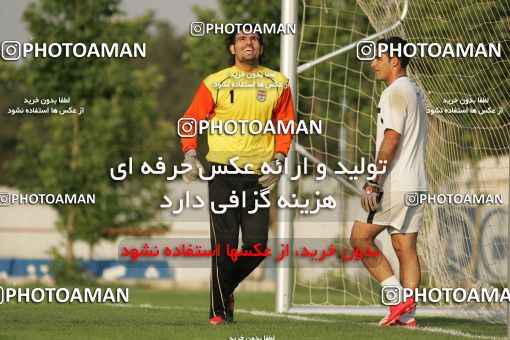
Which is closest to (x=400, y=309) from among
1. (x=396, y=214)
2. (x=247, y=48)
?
(x=396, y=214)

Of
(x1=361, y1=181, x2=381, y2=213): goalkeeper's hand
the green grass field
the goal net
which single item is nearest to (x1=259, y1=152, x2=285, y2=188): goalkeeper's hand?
(x1=361, y1=181, x2=381, y2=213): goalkeeper's hand

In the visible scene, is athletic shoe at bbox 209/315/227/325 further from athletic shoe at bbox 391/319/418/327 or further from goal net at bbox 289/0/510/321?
goal net at bbox 289/0/510/321

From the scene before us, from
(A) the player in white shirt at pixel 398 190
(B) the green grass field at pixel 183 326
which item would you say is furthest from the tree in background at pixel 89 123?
(A) the player in white shirt at pixel 398 190

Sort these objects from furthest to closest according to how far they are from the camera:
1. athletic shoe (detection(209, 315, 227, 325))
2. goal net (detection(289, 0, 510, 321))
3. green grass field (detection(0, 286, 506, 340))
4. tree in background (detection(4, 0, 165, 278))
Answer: tree in background (detection(4, 0, 165, 278))
goal net (detection(289, 0, 510, 321))
athletic shoe (detection(209, 315, 227, 325))
green grass field (detection(0, 286, 506, 340))

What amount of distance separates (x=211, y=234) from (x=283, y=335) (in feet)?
3.54

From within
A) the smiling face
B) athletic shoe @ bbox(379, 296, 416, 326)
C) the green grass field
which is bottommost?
the green grass field

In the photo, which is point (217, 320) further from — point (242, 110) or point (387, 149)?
point (387, 149)

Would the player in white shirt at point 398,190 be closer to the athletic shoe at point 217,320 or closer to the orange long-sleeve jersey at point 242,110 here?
the orange long-sleeve jersey at point 242,110

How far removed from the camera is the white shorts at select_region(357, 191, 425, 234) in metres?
8.95

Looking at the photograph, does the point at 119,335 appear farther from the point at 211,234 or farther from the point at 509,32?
the point at 509,32

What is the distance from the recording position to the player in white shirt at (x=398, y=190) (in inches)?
349

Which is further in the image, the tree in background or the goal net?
the tree in background

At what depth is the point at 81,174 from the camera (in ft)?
66.1

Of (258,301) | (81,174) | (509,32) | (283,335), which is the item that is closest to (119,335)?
(283,335)
